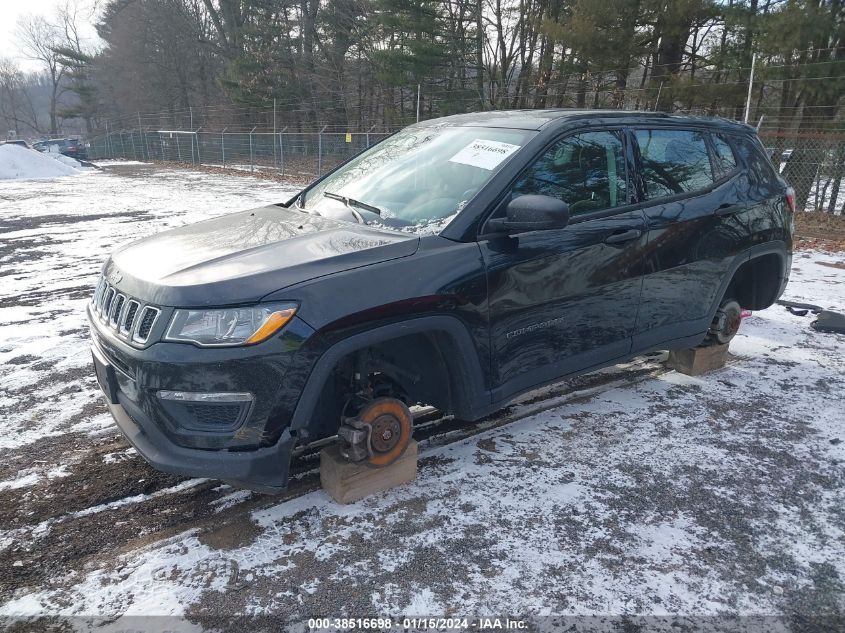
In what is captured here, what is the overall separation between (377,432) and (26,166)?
3018 centimetres

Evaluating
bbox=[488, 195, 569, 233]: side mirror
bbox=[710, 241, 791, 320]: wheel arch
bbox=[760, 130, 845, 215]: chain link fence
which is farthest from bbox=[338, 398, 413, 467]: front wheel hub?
bbox=[760, 130, 845, 215]: chain link fence

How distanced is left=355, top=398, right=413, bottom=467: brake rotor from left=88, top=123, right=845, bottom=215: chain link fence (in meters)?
5.79

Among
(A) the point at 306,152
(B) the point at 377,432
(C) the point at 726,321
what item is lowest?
(B) the point at 377,432

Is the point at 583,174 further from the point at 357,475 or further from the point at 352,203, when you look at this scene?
the point at 357,475

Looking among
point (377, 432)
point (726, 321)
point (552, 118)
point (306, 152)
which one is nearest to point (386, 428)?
point (377, 432)

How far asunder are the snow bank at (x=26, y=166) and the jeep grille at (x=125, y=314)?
27666mm

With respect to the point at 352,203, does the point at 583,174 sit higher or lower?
higher

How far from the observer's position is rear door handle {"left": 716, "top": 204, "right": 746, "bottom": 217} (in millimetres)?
3865

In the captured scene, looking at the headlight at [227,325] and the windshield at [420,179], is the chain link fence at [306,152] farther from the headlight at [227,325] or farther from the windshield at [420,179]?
the headlight at [227,325]

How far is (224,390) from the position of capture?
2.32m

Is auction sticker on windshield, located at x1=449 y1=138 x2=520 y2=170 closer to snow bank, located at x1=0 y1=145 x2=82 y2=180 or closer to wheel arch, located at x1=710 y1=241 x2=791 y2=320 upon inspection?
wheel arch, located at x1=710 y1=241 x2=791 y2=320

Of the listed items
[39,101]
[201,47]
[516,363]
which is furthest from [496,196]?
[39,101]

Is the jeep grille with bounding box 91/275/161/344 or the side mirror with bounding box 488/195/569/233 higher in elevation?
the side mirror with bounding box 488/195/569/233

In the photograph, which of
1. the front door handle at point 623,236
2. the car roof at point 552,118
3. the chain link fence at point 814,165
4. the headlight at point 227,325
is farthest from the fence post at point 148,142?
the headlight at point 227,325
